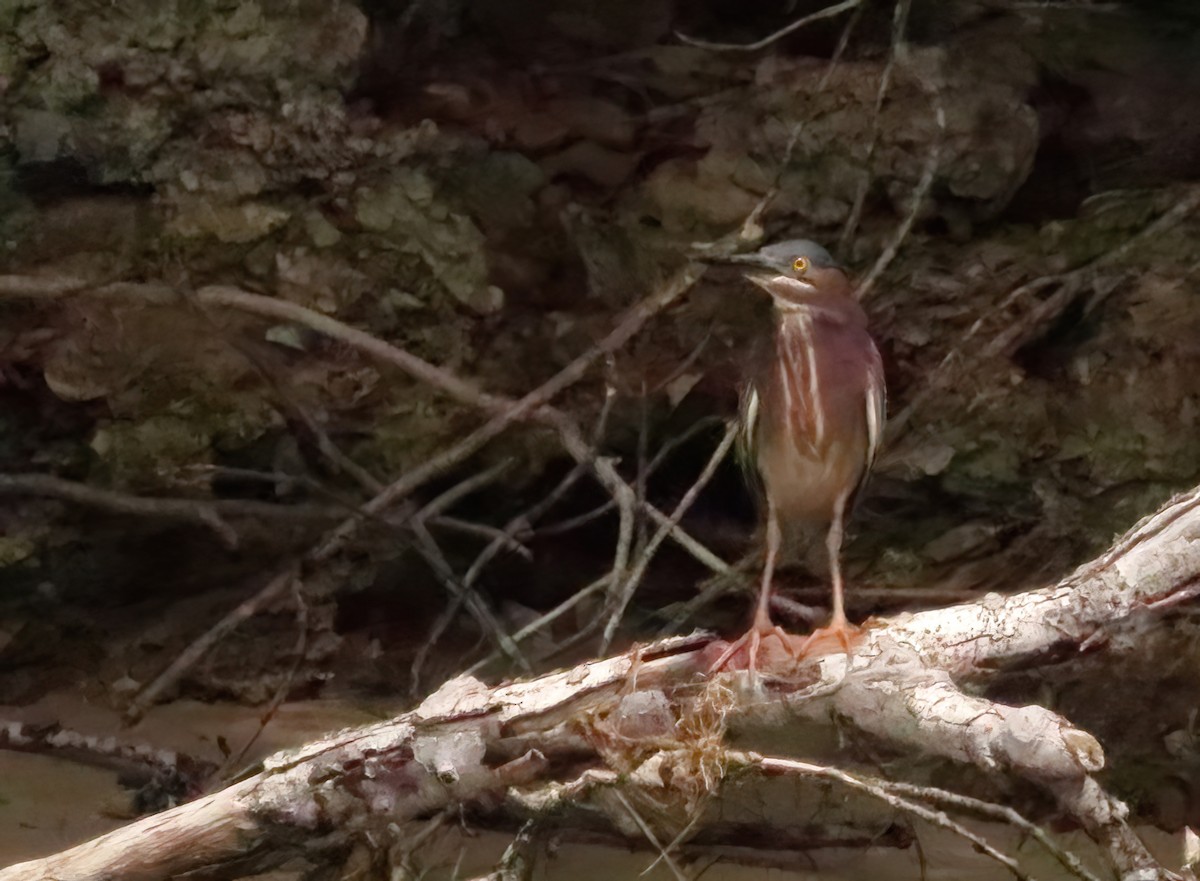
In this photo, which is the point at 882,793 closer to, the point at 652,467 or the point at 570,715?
the point at 570,715

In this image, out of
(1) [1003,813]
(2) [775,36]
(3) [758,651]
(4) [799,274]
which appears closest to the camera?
(1) [1003,813]

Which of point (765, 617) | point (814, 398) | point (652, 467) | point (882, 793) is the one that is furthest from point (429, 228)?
Answer: point (882, 793)

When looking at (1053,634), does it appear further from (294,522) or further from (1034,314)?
(294,522)

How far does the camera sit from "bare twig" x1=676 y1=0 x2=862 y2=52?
153 cm

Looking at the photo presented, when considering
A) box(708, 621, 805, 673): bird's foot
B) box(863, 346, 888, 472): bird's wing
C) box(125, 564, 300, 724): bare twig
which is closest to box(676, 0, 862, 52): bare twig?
box(863, 346, 888, 472): bird's wing

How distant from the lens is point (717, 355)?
1624 millimetres

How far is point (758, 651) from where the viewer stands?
1.30 meters

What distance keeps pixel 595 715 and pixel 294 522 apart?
60 cm

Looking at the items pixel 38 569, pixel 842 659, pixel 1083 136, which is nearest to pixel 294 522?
pixel 38 569

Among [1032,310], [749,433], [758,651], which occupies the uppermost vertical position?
[1032,310]

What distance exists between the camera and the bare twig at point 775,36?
1530 millimetres

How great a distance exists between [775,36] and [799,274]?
13.6 inches

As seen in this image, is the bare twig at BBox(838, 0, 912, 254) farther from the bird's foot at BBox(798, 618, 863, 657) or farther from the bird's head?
the bird's foot at BBox(798, 618, 863, 657)

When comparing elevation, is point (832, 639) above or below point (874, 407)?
below
